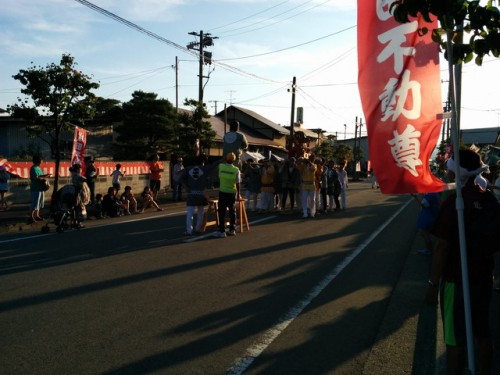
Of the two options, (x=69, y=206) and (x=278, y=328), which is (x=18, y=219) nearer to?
(x=69, y=206)

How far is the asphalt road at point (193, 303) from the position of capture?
411 cm

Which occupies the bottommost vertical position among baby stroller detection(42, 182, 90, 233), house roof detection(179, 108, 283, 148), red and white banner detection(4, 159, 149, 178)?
baby stroller detection(42, 182, 90, 233)

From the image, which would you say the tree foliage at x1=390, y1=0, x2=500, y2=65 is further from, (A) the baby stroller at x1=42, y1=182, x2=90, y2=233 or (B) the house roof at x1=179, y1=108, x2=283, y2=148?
(B) the house roof at x1=179, y1=108, x2=283, y2=148

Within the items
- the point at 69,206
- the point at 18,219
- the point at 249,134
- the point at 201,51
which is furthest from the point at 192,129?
the point at 249,134

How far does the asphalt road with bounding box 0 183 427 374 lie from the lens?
4105 mm

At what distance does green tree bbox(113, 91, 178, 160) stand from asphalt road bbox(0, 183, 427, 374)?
22.1m

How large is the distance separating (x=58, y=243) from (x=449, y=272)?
8148 millimetres

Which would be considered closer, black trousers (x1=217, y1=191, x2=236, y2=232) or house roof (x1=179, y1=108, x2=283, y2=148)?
black trousers (x1=217, y1=191, x2=236, y2=232)

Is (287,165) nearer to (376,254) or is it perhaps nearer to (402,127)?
(376,254)

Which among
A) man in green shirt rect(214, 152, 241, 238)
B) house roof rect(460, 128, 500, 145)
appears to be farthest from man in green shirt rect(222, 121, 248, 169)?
house roof rect(460, 128, 500, 145)

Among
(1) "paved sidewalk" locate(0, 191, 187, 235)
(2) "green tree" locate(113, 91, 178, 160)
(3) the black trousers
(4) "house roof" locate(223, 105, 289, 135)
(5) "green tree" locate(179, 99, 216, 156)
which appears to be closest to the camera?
(3) the black trousers

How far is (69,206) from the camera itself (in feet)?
36.6

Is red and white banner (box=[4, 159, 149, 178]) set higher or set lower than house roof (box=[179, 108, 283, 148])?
lower

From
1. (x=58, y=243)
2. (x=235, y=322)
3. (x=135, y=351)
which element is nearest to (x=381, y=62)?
(x=235, y=322)
